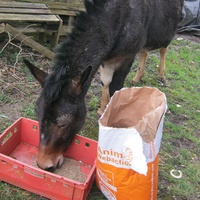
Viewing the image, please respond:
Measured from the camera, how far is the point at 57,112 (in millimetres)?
2479

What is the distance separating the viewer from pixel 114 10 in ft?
10.5

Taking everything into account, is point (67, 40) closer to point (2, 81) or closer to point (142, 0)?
point (142, 0)

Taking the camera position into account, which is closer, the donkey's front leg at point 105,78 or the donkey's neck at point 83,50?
the donkey's neck at point 83,50

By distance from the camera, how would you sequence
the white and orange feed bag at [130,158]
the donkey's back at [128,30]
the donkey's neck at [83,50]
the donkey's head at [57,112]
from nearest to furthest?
1. the white and orange feed bag at [130,158]
2. the donkey's head at [57,112]
3. the donkey's neck at [83,50]
4. the donkey's back at [128,30]

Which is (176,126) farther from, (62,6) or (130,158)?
(62,6)

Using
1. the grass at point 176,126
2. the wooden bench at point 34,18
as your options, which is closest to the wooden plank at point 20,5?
the wooden bench at point 34,18

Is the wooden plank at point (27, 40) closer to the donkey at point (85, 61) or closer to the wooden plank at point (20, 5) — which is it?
the wooden plank at point (20, 5)

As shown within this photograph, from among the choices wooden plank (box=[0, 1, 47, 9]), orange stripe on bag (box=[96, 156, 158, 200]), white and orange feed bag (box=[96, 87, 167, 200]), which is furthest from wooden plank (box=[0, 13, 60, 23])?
orange stripe on bag (box=[96, 156, 158, 200])

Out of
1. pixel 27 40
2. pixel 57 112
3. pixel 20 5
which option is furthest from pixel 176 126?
pixel 20 5

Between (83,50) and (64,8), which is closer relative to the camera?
(83,50)

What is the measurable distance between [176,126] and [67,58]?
2.14m

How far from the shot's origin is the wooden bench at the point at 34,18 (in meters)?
4.82

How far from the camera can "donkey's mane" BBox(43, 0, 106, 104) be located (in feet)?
8.15

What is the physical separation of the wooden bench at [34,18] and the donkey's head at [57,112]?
2467 millimetres
